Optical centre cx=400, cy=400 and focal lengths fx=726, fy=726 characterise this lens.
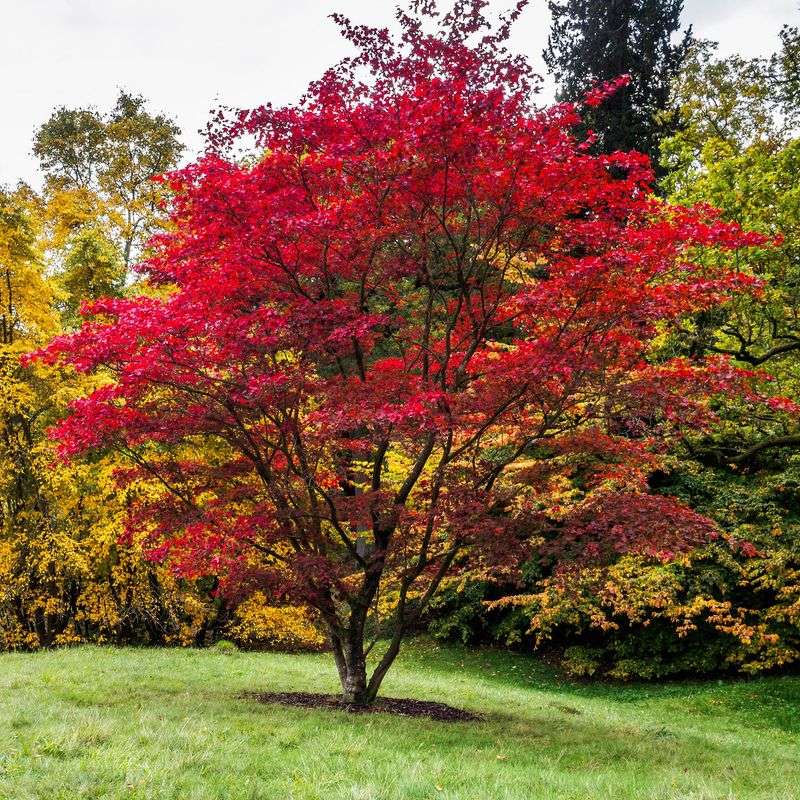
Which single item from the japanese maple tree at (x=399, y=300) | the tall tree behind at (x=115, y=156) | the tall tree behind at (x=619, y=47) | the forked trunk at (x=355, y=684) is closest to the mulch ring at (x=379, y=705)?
the forked trunk at (x=355, y=684)

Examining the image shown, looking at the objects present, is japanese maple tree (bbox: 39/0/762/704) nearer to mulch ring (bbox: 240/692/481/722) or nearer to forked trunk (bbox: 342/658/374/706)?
forked trunk (bbox: 342/658/374/706)

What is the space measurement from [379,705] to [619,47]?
77.8 feet

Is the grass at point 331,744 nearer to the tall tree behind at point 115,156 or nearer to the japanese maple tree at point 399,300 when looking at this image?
the japanese maple tree at point 399,300

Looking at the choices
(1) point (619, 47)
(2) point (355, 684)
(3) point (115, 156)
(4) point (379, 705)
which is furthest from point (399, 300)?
(1) point (619, 47)

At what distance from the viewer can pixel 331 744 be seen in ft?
17.7

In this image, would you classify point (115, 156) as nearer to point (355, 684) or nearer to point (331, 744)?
point (355, 684)

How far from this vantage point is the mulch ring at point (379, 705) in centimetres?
771

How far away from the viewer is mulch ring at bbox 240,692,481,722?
25.3 feet

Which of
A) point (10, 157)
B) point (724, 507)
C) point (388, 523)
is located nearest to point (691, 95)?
point (724, 507)

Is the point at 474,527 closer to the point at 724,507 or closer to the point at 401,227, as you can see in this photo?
the point at 401,227

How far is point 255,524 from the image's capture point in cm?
790

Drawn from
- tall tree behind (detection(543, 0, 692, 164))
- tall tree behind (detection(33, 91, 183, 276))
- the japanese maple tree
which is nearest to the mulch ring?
the japanese maple tree

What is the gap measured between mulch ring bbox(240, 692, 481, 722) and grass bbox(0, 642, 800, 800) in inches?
14.0

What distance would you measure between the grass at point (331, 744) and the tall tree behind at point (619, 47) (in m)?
19.4
